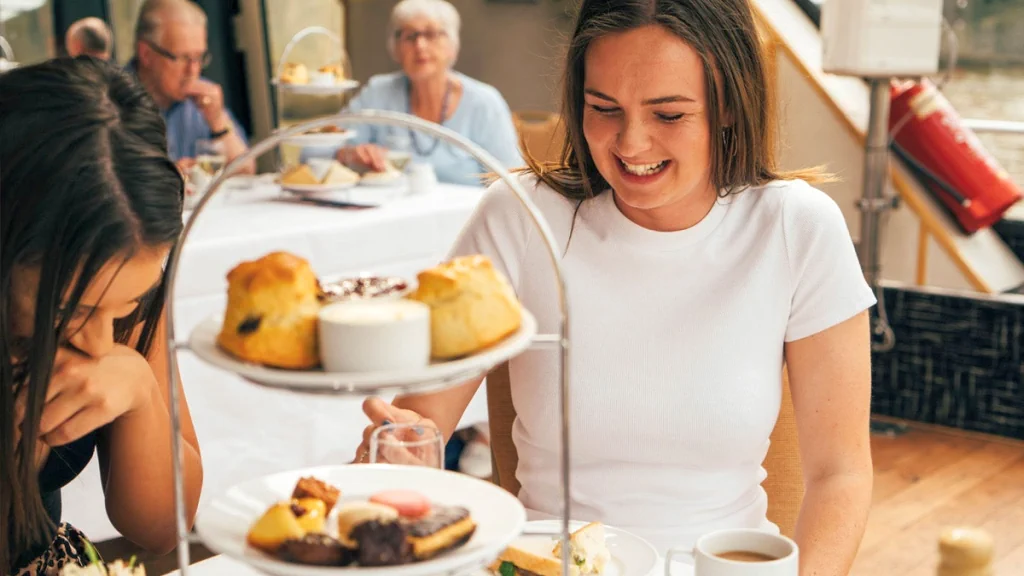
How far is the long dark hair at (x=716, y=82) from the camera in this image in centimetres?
137

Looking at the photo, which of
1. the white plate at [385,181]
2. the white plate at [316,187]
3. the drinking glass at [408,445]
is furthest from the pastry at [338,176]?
the drinking glass at [408,445]

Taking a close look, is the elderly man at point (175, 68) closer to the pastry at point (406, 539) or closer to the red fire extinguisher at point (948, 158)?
the red fire extinguisher at point (948, 158)

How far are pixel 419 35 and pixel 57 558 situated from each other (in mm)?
3265

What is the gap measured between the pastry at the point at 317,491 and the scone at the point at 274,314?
146mm

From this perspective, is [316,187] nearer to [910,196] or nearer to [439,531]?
[910,196]

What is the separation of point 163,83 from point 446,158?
1.17 m

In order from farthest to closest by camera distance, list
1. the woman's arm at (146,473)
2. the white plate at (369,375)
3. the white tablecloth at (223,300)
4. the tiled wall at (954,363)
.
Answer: the tiled wall at (954,363), the white tablecloth at (223,300), the woman's arm at (146,473), the white plate at (369,375)

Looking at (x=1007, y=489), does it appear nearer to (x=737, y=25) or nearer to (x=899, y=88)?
(x=899, y=88)

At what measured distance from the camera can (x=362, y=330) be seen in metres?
0.71

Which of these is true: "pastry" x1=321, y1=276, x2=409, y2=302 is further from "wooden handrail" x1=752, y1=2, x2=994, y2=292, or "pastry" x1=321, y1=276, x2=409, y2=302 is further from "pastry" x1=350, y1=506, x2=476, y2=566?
"wooden handrail" x1=752, y1=2, x2=994, y2=292

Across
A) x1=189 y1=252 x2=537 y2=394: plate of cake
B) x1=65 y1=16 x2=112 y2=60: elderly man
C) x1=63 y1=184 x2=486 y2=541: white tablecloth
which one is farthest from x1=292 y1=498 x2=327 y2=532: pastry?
x1=65 y1=16 x2=112 y2=60: elderly man

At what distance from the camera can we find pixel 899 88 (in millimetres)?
4215

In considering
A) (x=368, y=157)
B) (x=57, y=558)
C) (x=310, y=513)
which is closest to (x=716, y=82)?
(x=310, y=513)

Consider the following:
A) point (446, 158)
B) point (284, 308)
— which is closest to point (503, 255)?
→ point (284, 308)
